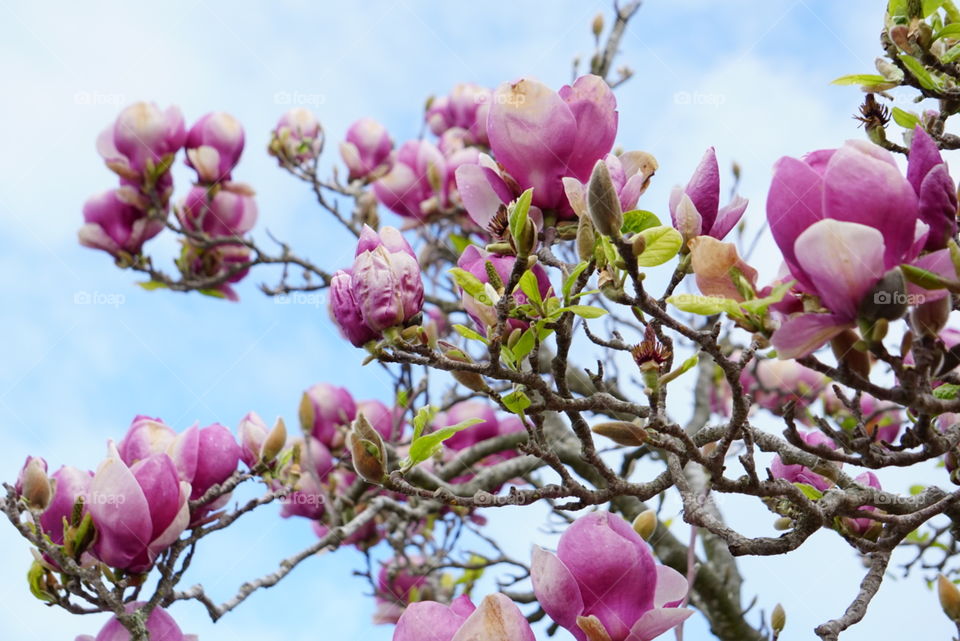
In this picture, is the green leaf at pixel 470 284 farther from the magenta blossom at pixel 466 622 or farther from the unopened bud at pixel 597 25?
the unopened bud at pixel 597 25

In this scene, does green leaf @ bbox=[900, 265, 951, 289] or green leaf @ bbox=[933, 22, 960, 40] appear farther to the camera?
green leaf @ bbox=[933, 22, 960, 40]

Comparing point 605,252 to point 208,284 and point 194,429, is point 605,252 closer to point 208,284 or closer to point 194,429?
point 194,429

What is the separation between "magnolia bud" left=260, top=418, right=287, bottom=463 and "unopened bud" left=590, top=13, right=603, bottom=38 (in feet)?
7.36

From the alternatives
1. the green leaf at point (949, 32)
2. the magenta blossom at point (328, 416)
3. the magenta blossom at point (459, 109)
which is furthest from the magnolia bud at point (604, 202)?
the magenta blossom at point (459, 109)

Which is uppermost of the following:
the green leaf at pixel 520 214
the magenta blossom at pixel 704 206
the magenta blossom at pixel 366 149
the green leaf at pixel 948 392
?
the magenta blossom at pixel 366 149

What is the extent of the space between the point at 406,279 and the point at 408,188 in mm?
2705

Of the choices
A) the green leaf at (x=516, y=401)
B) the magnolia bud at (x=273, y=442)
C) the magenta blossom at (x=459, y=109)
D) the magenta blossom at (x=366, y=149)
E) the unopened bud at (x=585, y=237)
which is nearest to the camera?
the unopened bud at (x=585, y=237)

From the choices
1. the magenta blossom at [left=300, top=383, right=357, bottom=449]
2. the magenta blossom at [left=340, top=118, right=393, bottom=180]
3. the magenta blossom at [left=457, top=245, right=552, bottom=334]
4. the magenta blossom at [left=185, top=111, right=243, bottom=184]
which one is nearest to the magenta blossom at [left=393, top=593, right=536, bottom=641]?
the magenta blossom at [left=457, top=245, right=552, bottom=334]

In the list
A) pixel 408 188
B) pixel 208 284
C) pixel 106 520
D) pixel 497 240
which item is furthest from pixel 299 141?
pixel 497 240

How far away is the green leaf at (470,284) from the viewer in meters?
1.10

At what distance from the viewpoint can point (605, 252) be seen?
1.00 m

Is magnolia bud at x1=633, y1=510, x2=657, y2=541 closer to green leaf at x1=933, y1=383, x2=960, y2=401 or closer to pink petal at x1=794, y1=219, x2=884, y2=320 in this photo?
green leaf at x1=933, y1=383, x2=960, y2=401

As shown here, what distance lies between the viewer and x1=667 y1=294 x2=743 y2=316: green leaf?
0.90 metres

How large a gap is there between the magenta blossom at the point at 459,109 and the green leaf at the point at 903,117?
2864mm
